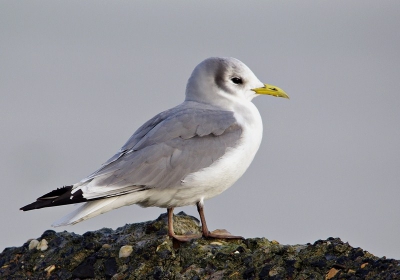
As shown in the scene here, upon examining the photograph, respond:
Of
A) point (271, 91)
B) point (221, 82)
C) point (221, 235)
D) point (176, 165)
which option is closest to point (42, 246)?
point (176, 165)

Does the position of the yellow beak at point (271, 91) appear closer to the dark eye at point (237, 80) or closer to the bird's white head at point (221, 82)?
the bird's white head at point (221, 82)

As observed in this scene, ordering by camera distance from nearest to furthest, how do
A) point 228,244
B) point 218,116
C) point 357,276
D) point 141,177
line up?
point 357,276 → point 228,244 → point 141,177 → point 218,116

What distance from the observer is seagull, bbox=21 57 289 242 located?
811 centimetres

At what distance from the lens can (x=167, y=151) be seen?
8547 millimetres

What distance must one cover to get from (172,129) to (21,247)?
2.11 meters

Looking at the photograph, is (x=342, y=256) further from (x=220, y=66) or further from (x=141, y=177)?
(x=220, y=66)

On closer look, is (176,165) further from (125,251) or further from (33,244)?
(33,244)

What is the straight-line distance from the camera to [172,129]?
8602 millimetres

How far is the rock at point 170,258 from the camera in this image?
6637mm

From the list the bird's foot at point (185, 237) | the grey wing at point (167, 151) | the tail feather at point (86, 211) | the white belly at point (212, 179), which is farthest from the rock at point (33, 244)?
the bird's foot at point (185, 237)

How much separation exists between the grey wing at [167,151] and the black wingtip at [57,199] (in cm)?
23

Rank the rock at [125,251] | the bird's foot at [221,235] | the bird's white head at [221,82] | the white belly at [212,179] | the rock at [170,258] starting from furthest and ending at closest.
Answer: the bird's white head at [221,82] → the white belly at [212,179] → the bird's foot at [221,235] → the rock at [125,251] → the rock at [170,258]

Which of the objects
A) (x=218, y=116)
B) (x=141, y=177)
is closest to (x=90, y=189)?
(x=141, y=177)

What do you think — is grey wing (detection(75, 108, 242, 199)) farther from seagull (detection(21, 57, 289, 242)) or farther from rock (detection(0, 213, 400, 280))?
rock (detection(0, 213, 400, 280))
